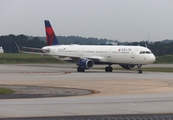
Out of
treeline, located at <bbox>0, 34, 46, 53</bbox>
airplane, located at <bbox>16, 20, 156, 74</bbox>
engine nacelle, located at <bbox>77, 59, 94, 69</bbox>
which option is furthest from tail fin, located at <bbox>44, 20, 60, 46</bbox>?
treeline, located at <bbox>0, 34, 46, 53</bbox>

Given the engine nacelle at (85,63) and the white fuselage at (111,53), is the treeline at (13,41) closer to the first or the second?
the white fuselage at (111,53)

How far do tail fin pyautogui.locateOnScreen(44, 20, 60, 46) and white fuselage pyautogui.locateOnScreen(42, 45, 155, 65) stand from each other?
3.11 m

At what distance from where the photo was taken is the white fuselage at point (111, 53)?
5959cm

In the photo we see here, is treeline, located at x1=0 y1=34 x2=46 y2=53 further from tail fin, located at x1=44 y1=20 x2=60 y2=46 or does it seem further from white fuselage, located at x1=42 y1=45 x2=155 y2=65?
white fuselage, located at x1=42 y1=45 x2=155 y2=65

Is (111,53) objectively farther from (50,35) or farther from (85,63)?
(50,35)

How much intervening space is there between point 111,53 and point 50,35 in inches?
612

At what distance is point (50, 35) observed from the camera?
75.1 metres

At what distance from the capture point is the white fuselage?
196 feet

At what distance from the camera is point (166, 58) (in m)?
116

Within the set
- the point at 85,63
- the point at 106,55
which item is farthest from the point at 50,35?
the point at 85,63

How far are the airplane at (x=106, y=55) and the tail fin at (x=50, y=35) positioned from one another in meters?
2.52

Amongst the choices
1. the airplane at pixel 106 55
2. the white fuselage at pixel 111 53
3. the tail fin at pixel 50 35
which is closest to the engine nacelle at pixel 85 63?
the airplane at pixel 106 55

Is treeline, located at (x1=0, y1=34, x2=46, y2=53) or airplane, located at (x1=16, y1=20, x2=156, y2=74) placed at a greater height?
airplane, located at (x1=16, y1=20, x2=156, y2=74)

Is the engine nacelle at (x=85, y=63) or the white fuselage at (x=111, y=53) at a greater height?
the white fuselage at (x=111, y=53)
